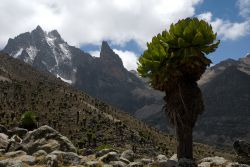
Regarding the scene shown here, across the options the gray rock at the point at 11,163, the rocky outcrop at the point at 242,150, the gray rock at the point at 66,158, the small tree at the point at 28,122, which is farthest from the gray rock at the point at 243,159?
the small tree at the point at 28,122

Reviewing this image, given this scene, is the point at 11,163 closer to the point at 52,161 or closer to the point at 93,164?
the point at 52,161

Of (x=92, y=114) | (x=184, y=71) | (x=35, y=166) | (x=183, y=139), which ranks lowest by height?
(x=35, y=166)

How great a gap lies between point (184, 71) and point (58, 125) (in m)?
99.0

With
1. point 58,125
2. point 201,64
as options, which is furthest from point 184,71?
point 58,125

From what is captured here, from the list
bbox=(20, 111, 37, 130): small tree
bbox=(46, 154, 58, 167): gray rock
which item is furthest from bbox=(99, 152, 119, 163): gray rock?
bbox=(20, 111, 37, 130): small tree

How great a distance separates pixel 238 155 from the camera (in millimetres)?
22438

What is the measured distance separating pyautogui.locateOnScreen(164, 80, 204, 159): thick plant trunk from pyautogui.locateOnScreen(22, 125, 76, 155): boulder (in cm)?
632

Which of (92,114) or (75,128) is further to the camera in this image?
(92,114)

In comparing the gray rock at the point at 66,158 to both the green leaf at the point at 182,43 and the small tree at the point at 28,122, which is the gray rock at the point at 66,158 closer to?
the green leaf at the point at 182,43

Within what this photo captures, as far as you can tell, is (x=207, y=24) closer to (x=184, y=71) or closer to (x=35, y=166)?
(x=184, y=71)

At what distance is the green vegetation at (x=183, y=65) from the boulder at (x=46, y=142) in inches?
246

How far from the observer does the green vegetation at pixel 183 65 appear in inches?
869

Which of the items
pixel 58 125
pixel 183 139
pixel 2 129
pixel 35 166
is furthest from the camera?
pixel 58 125

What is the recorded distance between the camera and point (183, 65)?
2222 cm
